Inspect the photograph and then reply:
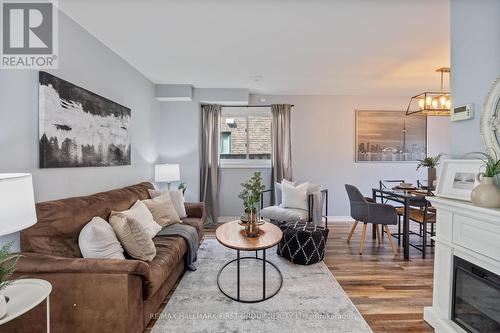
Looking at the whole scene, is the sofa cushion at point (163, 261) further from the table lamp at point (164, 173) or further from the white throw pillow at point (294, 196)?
the white throw pillow at point (294, 196)

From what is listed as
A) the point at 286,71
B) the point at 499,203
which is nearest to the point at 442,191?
the point at 499,203

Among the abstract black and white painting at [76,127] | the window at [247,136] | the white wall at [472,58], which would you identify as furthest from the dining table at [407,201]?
the abstract black and white painting at [76,127]

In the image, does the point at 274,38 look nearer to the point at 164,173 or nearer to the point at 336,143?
the point at 164,173

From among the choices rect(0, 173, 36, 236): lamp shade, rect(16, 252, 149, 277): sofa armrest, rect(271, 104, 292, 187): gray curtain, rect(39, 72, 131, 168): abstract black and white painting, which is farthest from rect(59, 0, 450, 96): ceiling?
rect(16, 252, 149, 277): sofa armrest

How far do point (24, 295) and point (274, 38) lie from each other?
279 cm

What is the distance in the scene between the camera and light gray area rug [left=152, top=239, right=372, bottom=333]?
6.23ft

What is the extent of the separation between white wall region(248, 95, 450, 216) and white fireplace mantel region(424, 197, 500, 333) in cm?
293

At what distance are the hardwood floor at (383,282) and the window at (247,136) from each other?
7.23 feet

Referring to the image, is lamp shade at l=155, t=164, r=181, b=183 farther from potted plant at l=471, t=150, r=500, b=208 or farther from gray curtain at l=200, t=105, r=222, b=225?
potted plant at l=471, t=150, r=500, b=208

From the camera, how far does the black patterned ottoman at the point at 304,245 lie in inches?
116

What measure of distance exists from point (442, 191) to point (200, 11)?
97.6 inches

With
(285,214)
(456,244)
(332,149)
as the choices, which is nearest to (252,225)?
(285,214)

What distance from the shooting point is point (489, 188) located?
4.97 ft

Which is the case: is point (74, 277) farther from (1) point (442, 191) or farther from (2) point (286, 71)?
(2) point (286, 71)
